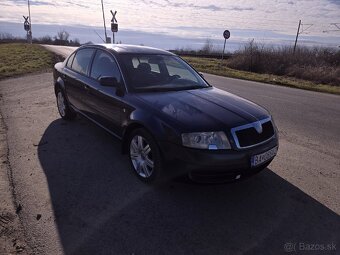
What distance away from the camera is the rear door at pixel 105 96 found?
4734mm

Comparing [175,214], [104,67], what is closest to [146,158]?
[175,214]

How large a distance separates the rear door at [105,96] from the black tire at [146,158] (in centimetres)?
41

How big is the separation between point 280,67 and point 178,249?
24748 millimetres

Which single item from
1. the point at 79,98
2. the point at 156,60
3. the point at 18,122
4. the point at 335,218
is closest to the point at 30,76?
the point at 18,122

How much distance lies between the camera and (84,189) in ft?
13.4

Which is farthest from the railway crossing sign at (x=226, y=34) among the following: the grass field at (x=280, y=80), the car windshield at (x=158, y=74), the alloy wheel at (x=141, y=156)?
the alloy wheel at (x=141, y=156)

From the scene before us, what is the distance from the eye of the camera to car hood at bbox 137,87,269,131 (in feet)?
12.3

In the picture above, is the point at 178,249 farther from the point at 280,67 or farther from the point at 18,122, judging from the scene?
the point at 280,67

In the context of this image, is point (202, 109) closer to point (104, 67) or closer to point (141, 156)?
point (141, 156)

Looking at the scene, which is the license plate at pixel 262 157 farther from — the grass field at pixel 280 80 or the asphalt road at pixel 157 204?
the grass field at pixel 280 80

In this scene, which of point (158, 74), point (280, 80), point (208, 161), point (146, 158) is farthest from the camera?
point (280, 80)

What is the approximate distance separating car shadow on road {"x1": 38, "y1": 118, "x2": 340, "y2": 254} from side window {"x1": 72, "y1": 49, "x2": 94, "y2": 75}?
6.06 feet

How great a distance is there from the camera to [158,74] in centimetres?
514

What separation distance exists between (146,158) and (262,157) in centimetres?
140
